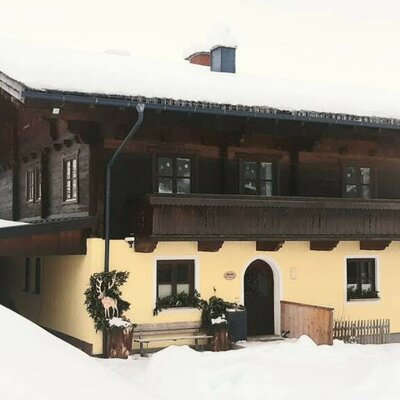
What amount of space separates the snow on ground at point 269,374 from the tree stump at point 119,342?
0.31 metres

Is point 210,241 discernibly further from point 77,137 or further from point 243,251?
point 77,137

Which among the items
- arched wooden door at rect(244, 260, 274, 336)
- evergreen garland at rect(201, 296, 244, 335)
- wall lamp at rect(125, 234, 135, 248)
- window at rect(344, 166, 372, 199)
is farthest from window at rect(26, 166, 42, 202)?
window at rect(344, 166, 372, 199)

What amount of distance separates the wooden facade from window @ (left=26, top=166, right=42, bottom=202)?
0.12m

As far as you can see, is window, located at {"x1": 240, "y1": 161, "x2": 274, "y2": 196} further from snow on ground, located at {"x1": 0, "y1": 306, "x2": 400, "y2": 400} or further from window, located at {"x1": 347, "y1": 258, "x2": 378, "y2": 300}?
snow on ground, located at {"x1": 0, "y1": 306, "x2": 400, "y2": 400}

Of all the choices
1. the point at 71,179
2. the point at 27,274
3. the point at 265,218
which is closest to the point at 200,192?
the point at 265,218

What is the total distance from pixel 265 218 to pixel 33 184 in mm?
7282

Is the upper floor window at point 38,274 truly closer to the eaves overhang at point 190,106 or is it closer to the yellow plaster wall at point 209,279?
the yellow plaster wall at point 209,279

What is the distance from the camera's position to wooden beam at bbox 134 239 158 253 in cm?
1454

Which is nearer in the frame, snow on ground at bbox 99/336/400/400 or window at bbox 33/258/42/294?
snow on ground at bbox 99/336/400/400

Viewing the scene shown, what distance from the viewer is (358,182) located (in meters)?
17.8

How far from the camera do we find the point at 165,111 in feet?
49.0

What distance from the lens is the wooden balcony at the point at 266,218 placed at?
46.5ft

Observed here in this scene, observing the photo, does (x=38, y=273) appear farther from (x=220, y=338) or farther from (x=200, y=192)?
(x=220, y=338)

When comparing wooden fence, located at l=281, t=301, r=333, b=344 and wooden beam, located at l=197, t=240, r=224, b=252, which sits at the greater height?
wooden beam, located at l=197, t=240, r=224, b=252
